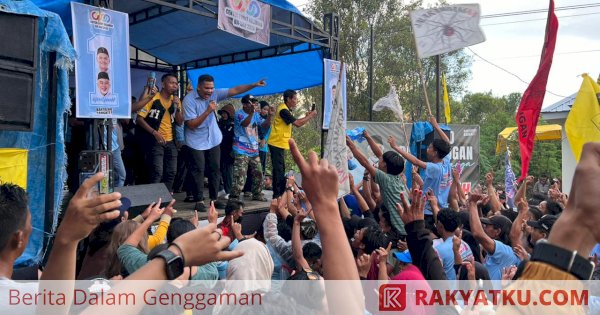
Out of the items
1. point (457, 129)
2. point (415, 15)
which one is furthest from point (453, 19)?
point (457, 129)

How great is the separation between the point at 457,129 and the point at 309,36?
5760 millimetres

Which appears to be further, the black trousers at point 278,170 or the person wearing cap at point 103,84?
the black trousers at point 278,170

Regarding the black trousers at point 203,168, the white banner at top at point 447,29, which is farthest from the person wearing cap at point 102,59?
the white banner at top at point 447,29

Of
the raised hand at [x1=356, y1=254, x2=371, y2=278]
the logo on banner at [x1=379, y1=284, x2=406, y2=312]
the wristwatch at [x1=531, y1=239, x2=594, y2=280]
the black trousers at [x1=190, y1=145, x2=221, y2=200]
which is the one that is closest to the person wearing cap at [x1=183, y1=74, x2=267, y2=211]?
the black trousers at [x1=190, y1=145, x2=221, y2=200]

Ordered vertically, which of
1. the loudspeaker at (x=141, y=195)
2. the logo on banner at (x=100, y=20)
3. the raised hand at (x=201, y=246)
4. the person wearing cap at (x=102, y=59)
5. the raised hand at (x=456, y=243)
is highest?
the logo on banner at (x=100, y=20)

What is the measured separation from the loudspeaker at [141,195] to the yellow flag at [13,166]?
1.16 m

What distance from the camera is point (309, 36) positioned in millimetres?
8203

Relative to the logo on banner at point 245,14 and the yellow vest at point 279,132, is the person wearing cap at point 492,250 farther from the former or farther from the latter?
the yellow vest at point 279,132

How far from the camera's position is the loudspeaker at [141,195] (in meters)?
5.57

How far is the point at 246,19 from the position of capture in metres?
6.84

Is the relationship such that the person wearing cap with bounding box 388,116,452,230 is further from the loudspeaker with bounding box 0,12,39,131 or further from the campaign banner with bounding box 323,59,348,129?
the loudspeaker with bounding box 0,12,39,131

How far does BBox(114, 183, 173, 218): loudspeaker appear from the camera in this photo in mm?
5574

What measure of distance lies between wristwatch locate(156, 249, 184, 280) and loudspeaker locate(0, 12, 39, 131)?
3.47 meters

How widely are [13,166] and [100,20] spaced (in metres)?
1.59
